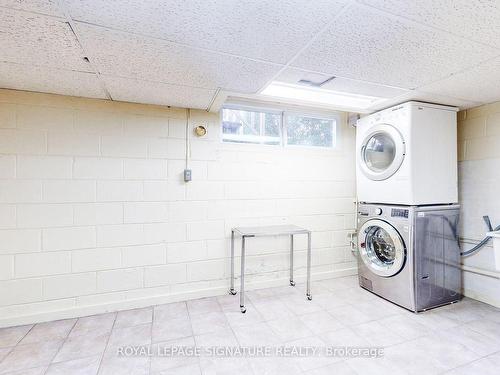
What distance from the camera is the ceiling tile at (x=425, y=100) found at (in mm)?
2295

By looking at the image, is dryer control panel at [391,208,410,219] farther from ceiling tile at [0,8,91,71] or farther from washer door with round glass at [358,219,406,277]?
ceiling tile at [0,8,91,71]

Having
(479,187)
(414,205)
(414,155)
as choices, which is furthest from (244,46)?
(479,187)

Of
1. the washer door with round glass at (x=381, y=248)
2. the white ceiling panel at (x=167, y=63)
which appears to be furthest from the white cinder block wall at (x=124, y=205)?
the white ceiling panel at (x=167, y=63)

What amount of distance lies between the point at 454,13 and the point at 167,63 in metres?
1.59

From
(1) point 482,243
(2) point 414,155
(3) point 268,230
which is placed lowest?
(1) point 482,243

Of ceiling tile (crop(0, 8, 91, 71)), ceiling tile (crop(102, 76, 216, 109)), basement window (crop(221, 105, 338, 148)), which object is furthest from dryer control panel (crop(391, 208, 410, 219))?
ceiling tile (crop(0, 8, 91, 71))

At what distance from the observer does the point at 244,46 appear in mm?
1518

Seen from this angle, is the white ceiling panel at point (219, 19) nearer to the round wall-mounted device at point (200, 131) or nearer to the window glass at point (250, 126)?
the round wall-mounted device at point (200, 131)

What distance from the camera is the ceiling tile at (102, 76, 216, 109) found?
2035mm

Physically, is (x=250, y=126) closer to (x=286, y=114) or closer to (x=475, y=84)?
(x=286, y=114)

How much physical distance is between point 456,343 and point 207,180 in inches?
96.5

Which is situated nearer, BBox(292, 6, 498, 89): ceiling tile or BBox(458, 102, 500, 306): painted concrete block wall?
BBox(292, 6, 498, 89): ceiling tile

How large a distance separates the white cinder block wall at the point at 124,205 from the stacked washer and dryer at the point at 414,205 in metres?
0.73

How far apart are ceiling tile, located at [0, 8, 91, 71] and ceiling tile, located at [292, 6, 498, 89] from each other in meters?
1.36
